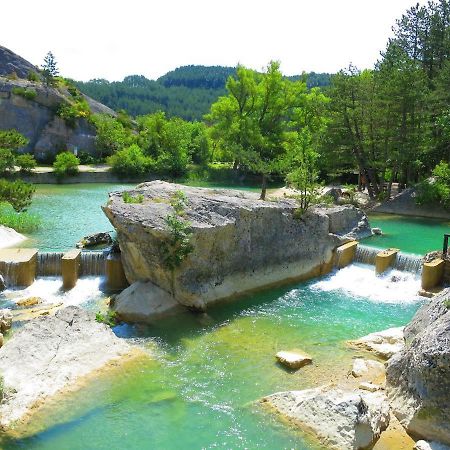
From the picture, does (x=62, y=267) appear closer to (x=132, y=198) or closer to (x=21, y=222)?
(x=132, y=198)

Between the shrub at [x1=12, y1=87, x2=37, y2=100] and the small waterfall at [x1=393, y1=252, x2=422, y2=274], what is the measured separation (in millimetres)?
48271

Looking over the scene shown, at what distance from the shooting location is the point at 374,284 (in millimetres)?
20453

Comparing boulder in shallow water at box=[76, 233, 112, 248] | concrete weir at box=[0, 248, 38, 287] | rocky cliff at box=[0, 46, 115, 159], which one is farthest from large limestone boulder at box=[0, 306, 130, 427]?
rocky cliff at box=[0, 46, 115, 159]

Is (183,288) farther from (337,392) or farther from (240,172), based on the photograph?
(240,172)

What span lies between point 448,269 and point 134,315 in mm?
11976

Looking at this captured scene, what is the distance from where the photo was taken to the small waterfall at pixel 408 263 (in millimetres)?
20839

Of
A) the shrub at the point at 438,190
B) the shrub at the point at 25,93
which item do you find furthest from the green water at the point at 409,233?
the shrub at the point at 25,93

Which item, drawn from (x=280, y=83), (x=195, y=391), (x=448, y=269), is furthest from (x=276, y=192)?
(x=195, y=391)

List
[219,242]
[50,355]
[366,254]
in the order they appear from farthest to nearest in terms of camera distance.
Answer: [366,254]
[219,242]
[50,355]

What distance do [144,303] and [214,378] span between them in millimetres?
4445

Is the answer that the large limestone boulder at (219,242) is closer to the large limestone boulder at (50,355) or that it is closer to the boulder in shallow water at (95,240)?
the large limestone boulder at (50,355)

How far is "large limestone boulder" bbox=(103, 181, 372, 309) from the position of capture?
16.8 metres

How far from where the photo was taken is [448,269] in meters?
19.7

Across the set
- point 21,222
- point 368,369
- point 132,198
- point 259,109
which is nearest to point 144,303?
point 132,198
